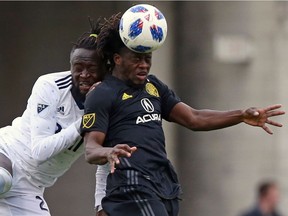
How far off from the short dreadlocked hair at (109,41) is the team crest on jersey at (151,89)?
23 cm

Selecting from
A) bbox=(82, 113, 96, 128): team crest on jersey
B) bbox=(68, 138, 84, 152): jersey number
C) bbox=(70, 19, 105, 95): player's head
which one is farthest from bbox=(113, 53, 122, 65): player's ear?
bbox=(68, 138, 84, 152): jersey number

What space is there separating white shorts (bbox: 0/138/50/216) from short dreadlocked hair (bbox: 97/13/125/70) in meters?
0.99

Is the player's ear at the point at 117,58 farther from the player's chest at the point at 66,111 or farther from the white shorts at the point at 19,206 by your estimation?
the white shorts at the point at 19,206

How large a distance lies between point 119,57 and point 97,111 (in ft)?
1.21

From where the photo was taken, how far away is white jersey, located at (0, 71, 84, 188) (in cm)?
651

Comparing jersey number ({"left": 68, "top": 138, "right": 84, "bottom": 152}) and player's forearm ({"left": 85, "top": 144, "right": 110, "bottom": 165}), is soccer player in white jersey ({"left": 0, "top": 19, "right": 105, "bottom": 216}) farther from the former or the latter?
player's forearm ({"left": 85, "top": 144, "right": 110, "bottom": 165})

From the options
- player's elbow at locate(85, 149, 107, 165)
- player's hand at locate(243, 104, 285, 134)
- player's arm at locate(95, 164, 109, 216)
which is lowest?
player's arm at locate(95, 164, 109, 216)

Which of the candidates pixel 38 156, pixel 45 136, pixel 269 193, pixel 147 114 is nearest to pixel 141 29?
pixel 147 114

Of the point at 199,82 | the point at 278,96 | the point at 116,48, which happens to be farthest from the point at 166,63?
the point at 116,48

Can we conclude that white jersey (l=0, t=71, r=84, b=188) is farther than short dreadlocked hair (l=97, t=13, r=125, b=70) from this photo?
Yes

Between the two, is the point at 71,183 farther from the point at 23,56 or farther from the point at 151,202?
the point at 151,202

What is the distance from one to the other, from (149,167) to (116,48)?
690 millimetres

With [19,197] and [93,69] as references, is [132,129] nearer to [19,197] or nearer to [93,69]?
[93,69]

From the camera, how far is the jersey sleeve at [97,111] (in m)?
5.99
